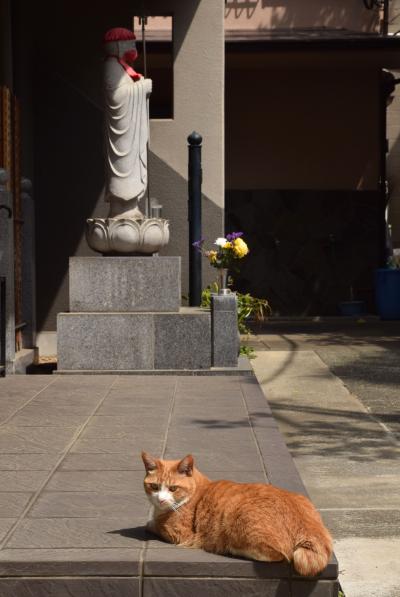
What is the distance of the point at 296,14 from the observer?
794 inches

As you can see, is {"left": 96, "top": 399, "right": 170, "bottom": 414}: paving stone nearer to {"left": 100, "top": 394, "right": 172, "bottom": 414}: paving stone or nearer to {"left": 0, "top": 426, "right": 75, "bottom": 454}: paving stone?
{"left": 100, "top": 394, "right": 172, "bottom": 414}: paving stone

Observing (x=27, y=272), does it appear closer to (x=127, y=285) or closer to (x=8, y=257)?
(x=8, y=257)

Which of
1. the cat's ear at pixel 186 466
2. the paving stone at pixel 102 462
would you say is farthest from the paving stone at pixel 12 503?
the cat's ear at pixel 186 466

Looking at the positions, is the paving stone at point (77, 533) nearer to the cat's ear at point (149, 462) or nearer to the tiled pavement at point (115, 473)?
the tiled pavement at point (115, 473)

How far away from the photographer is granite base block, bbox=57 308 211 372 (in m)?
11.1

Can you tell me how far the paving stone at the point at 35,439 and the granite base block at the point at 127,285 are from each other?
3.67m

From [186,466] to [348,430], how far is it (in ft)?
16.0

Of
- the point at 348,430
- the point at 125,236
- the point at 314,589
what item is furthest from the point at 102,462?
the point at 125,236

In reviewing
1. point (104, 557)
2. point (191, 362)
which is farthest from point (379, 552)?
point (191, 362)

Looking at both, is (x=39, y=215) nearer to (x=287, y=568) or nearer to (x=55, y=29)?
(x=55, y=29)

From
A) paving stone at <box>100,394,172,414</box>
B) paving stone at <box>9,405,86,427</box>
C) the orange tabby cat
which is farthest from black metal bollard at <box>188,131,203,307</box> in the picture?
the orange tabby cat

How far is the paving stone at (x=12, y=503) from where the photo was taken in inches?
207

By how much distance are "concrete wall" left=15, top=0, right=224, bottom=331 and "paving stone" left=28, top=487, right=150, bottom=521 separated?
30.5 ft

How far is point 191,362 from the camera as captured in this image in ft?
36.5
